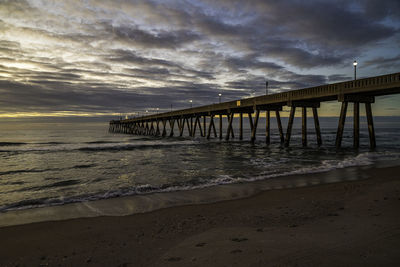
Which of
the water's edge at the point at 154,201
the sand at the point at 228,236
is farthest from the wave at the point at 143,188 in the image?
the sand at the point at 228,236

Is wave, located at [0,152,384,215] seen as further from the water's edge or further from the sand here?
the sand

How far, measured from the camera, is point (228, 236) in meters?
3.96

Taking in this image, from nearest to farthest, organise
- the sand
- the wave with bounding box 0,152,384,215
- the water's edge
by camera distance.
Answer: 1. the sand
2. the water's edge
3. the wave with bounding box 0,152,384,215

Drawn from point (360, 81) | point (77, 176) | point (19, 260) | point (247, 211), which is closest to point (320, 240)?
point (247, 211)

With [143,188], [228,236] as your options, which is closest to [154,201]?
[143,188]

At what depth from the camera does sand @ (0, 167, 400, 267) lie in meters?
3.15

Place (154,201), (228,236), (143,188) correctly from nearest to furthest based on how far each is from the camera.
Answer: (228,236) → (154,201) → (143,188)

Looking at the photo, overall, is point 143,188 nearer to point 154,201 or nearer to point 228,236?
point 154,201

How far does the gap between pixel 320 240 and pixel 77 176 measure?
1133 cm

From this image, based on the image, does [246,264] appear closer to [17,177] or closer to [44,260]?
[44,260]

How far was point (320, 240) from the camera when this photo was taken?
3.57 metres

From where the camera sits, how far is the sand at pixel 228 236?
10.3ft

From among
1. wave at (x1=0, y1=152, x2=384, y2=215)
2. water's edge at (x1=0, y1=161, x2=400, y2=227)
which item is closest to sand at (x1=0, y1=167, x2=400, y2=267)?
water's edge at (x1=0, y1=161, x2=400, y2=227)

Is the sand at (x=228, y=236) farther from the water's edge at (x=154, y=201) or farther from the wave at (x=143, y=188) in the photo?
the wave at (x=143, y=188)
